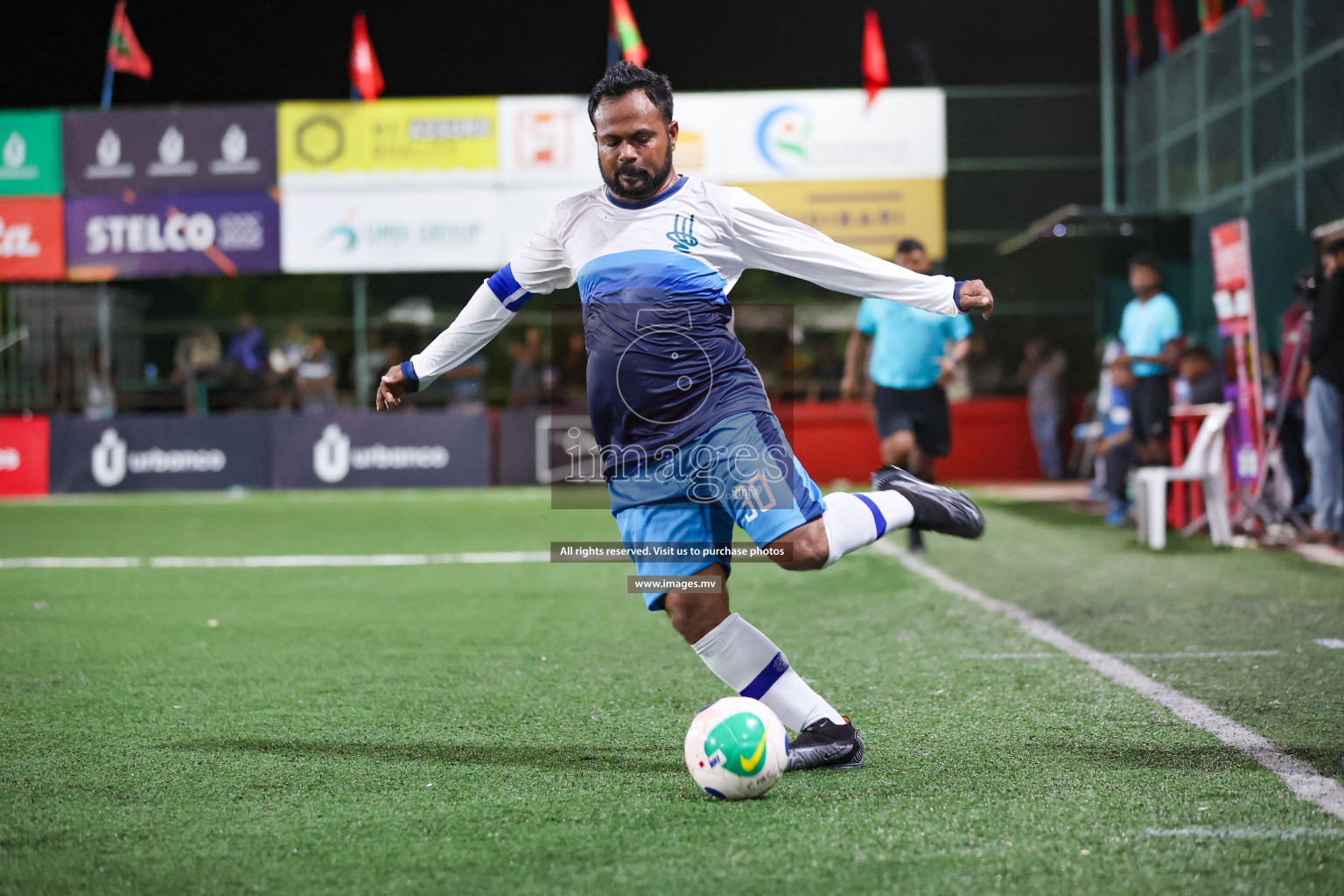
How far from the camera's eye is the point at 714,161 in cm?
1764

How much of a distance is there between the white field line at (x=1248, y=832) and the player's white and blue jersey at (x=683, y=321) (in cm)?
119

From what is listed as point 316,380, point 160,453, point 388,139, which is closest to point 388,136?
point 388,139

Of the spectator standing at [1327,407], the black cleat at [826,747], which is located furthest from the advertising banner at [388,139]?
the black cleat at [826,747]

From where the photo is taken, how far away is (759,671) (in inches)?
141

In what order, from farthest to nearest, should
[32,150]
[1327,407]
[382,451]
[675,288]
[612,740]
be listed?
[32,150] → [382,451] → [1327,407] → [612,740] → [675,288]

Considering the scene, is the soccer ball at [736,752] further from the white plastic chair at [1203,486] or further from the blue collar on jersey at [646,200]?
the white plastic chair at [1203,486]

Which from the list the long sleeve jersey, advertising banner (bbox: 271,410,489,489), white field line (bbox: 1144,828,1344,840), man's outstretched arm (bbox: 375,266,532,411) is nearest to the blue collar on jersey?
the long sleeve jersey

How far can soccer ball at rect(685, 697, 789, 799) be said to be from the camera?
3.20 m

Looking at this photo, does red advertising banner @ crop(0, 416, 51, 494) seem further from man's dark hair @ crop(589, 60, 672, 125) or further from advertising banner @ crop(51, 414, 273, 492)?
man's dark hair @ crop(589, 60, 672, 125)

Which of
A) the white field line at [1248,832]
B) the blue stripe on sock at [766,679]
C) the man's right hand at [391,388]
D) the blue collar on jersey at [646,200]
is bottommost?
the white field line at [1248,832]

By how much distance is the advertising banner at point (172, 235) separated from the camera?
59.3ft

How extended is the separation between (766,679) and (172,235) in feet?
55.5

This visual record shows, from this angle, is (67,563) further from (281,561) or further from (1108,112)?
(1108,112)

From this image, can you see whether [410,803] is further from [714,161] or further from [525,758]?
[714,161]
